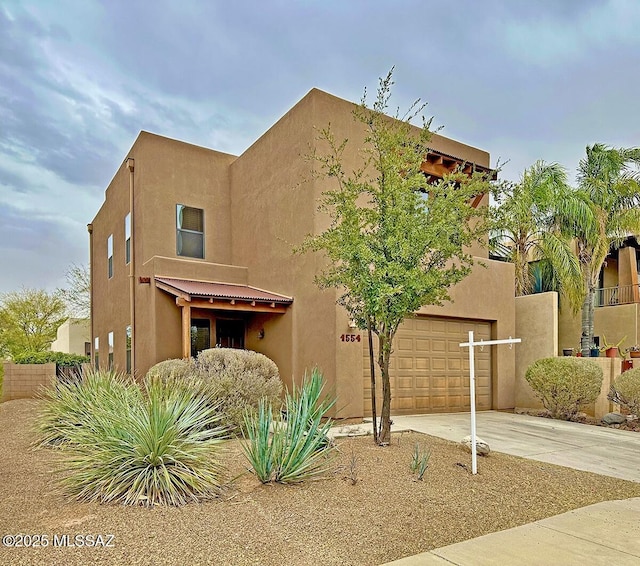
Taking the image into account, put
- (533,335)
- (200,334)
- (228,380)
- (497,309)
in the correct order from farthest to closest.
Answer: (533,335) < (497,309) < (200,334) < (228,380)

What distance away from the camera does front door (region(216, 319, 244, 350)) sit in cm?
1384

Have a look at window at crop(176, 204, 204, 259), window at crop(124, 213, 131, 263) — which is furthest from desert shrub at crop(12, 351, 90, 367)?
window at crop(176, 204, 204, 259)

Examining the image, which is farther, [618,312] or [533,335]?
[618,312]

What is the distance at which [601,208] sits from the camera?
599 inches

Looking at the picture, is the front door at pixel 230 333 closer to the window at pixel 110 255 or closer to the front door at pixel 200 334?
the front door at pixel 200 334

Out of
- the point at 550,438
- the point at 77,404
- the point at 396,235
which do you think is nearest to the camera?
the point at 396,235

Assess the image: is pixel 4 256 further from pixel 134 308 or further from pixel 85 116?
pixel 134 308

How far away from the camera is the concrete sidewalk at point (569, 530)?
155 inches

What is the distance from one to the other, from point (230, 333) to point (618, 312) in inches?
561

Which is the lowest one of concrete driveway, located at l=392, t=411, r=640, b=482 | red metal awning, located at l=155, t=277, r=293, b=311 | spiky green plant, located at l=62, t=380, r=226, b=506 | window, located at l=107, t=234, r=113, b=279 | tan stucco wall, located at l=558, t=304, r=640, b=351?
concrete driveway, located at l=392, t=411, r=640, b=482

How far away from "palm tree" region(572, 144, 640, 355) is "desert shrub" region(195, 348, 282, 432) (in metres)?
10.9

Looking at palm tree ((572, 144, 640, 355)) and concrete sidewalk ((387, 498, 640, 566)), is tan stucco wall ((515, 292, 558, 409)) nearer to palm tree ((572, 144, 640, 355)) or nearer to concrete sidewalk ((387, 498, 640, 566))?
palm tree ((572, 144, 640, 355))

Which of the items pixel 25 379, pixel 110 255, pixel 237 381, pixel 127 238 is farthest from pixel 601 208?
pixel 25 379

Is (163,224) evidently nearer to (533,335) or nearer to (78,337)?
(533,335)
